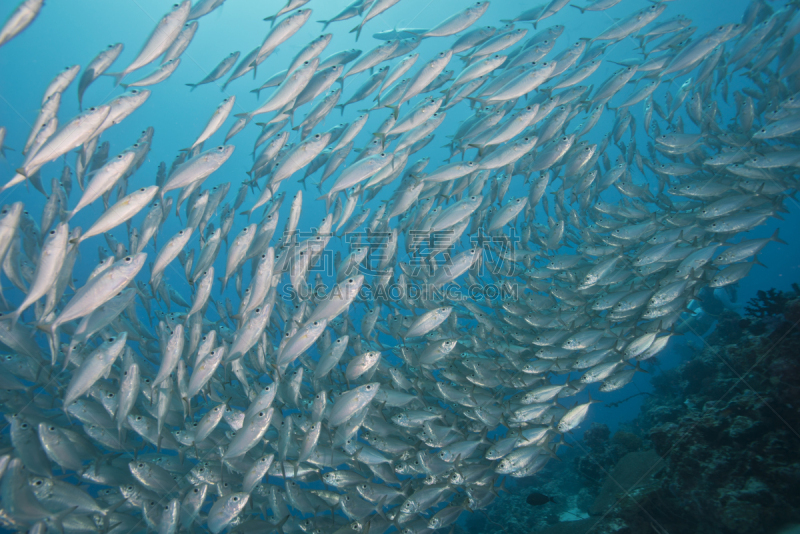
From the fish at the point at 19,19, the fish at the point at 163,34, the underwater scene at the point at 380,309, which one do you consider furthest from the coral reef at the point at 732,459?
the fish at the point at 19,19

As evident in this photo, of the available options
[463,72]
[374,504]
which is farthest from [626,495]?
[463,72]

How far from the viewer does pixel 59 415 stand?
4.34 meters

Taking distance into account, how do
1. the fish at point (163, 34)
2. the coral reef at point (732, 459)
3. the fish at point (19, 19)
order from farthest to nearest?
the coral reef at point (732, 459)
the fish at point (163, 34)
the fish at point (19, 19)

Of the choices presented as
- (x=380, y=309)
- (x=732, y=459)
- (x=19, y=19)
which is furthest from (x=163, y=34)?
(x=732, y=459)

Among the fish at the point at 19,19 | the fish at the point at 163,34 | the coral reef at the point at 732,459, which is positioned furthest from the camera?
the coral reef at the point at 732,459

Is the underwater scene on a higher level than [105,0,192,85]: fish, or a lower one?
lower

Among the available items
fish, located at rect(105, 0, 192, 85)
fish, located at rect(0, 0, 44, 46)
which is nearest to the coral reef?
fish, located at rect(105, 0, 192, 85)

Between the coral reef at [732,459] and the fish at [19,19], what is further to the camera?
the coral reef at [732,459]

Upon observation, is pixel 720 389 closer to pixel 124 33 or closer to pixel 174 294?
pixel 174 294

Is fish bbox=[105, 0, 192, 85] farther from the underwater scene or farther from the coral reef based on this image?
the coral reef

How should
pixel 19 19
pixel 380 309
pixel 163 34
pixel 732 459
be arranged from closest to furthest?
1. pixel 19 19
2. pixel 163 34
3. pixel 732 459
4. pixel 380 309

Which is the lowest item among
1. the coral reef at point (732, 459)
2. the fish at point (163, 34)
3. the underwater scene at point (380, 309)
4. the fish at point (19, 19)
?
the coral reef at point (732, 459)

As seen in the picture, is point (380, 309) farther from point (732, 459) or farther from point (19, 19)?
point (732, 459)

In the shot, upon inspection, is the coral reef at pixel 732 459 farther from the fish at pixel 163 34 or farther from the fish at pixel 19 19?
the fish at pixel 19 19
